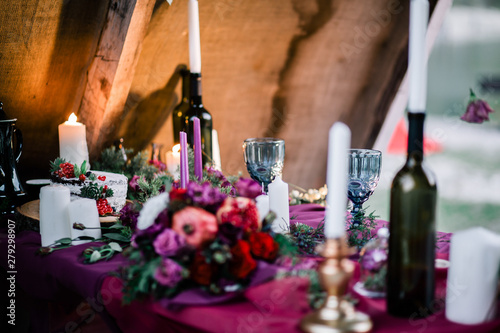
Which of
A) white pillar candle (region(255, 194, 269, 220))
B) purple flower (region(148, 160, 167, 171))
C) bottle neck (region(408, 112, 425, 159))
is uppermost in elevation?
bottle neck (region(408, 112, 425, 159))

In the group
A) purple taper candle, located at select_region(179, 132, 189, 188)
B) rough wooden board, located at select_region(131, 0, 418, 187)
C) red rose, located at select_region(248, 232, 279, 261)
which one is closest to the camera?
red rose, located at select_region(248, 232, 279, 261)

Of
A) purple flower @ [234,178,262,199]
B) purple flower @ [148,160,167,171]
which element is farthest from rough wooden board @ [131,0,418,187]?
purple flower @ [234,178,262,199]

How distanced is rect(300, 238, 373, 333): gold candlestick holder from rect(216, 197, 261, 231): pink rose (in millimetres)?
196

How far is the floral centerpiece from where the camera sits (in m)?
0.85

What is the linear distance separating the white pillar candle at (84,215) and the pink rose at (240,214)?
476 millimetres

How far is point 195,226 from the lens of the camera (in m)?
0.85

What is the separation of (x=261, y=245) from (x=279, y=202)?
0.34m

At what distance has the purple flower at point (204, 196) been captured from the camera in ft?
2.96

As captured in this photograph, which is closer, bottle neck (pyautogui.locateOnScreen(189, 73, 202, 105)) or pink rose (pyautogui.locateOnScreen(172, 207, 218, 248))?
pink rose (pyautogui.locateOnScreen(172, 207, 218, 248))

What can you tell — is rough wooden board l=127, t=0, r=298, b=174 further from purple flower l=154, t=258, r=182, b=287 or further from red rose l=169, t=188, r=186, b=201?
purple flower l=154, t=258, r=182, b=287

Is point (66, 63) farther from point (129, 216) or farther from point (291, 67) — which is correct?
point (291, 67)

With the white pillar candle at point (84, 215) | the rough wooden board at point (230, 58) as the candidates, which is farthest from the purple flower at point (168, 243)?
the rough wooden board at point (230, 58)

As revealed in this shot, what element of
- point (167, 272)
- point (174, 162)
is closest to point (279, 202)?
point (167, 272)

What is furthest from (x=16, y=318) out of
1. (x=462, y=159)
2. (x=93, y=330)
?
(x=462, y=159)
